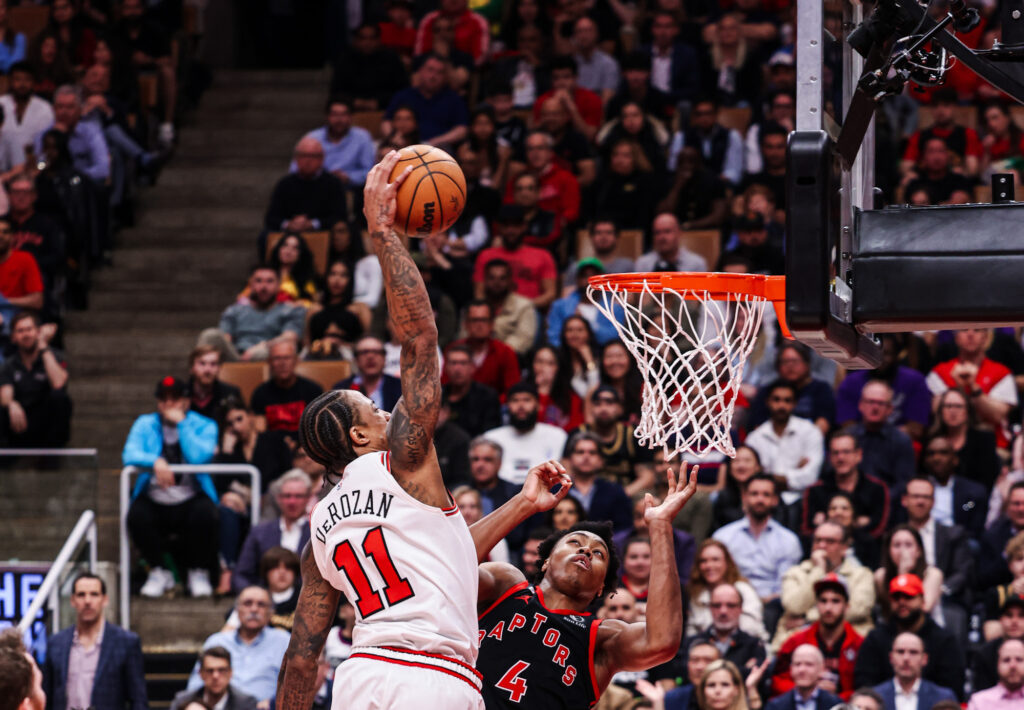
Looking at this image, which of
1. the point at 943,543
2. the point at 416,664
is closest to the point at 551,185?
the point at 943,543

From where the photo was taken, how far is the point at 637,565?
9891mm

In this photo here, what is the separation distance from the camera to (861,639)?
9531 millimetres

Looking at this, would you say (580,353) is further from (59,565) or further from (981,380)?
(59,565)

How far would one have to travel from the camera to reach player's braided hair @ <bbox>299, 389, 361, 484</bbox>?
545cm

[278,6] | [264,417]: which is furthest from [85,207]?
[278,6]

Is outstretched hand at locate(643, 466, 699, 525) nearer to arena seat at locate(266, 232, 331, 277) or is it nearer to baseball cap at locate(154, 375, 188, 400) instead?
baseball cap at locate(154, 375, 188, 400)

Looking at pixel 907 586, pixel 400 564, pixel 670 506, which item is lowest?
pixel 907 586

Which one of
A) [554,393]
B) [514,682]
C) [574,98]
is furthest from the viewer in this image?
[574,98]

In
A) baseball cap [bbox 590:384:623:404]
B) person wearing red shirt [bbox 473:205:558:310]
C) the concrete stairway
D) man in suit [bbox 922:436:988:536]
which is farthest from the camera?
person wearing red shirt [bbox 473:205:558:310]

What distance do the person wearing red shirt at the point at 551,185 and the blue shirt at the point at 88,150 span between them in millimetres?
3678

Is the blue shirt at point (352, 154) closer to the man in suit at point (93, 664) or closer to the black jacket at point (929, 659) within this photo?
the man in suit at point (93, 664)

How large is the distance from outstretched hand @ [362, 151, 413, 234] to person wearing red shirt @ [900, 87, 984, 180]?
28.2 ft

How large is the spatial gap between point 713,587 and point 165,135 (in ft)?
27.3

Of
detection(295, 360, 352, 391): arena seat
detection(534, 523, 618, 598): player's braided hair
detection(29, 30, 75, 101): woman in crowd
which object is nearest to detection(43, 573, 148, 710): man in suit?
detection(295, 360, 352, 391): arena seat
